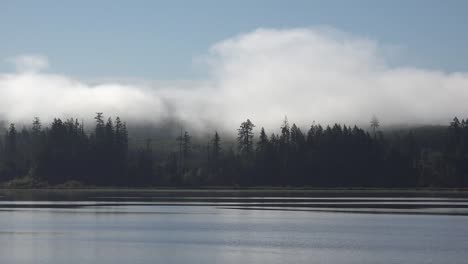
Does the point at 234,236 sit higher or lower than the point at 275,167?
lower

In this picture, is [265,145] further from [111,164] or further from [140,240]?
[140,240]

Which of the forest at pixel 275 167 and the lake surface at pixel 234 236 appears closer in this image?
the lake surface at pixel 234 236

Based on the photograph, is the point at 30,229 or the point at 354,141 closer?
the point at 30,229

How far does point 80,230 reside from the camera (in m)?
65.6

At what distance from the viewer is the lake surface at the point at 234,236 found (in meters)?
48.2

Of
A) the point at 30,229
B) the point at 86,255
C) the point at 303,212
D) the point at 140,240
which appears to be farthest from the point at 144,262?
the point at 303,212

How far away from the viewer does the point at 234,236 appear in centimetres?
6088

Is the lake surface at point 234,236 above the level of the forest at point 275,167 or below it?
below

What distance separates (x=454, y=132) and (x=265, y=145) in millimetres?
47249

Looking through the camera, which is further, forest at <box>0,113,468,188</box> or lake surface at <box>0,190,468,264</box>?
forest at <box>0,113,468,188</box>

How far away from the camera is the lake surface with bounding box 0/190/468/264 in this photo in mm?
48219

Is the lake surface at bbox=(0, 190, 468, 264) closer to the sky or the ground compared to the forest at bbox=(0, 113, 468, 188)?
closer to the ground

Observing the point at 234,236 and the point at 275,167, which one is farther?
the point at 275,167

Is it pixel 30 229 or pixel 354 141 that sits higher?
pixel 354 141
